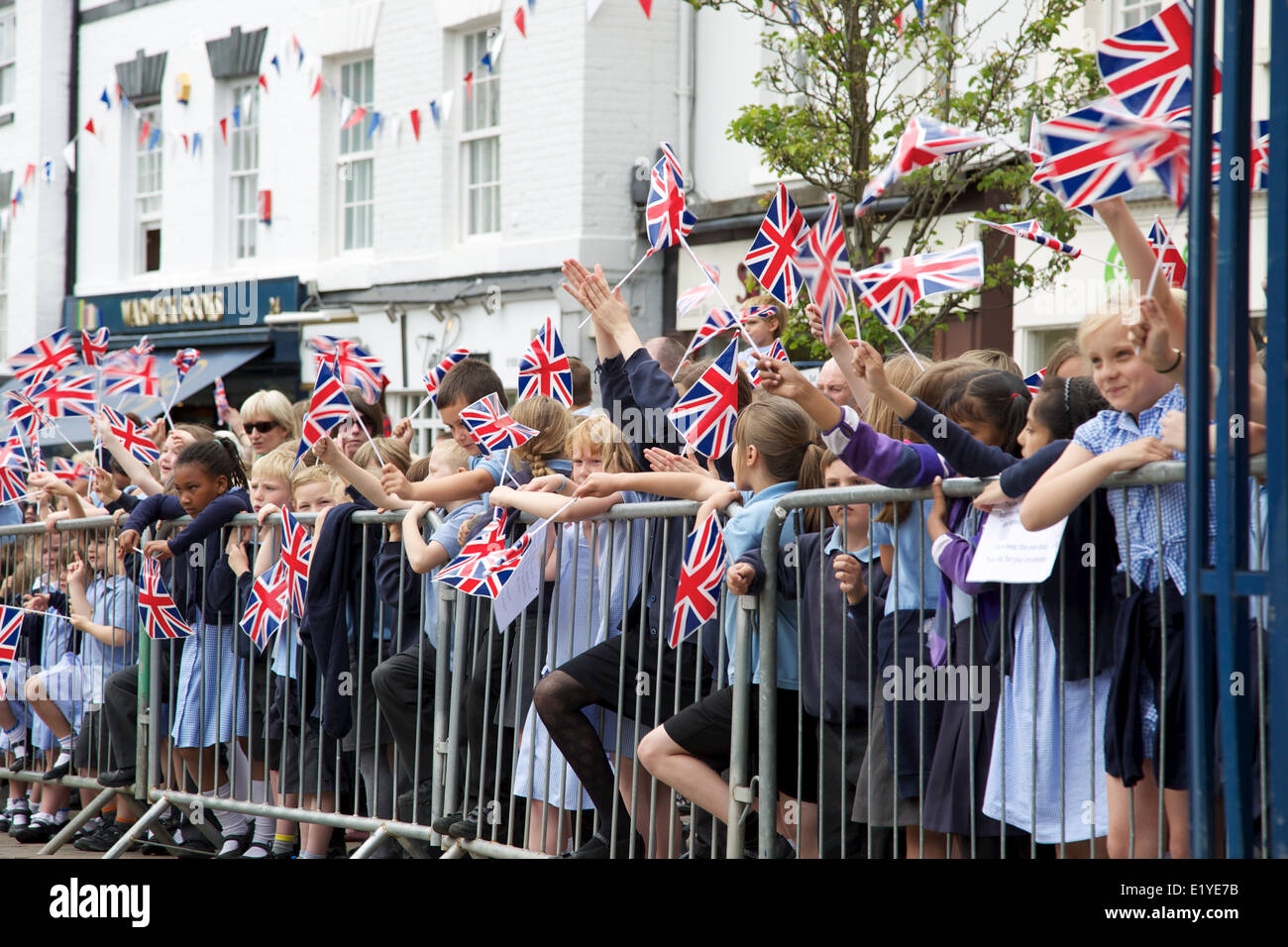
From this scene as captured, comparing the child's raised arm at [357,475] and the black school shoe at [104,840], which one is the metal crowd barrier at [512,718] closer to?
the child's raised arm at [357,475]

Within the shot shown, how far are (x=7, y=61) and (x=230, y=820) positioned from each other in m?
18.2

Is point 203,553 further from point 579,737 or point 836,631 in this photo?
point 836,631

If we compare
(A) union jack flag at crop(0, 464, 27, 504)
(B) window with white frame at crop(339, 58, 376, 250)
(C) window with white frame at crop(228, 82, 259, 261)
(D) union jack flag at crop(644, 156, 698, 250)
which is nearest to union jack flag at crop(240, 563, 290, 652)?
(D) union jack flag at crop(644, 156, 698, 250)

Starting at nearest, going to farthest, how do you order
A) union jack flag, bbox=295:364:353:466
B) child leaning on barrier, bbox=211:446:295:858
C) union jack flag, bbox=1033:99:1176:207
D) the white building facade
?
union jack flag, bbox=1033:99:1176:207, union jack flag, bbox=295:364:353:466, child leaning on barrier, bbox=211:446:295:858, the white building facade

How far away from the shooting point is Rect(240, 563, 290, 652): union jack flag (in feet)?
21.2

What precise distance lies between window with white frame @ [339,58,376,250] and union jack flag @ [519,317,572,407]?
12096 mm

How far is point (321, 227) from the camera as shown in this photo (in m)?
18.1

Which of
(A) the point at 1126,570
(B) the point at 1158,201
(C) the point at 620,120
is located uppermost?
(C) the point at 620,120

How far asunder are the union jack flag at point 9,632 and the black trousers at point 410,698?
3079mm

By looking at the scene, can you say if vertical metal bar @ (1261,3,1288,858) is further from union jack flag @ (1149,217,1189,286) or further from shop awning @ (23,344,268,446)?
shop awning @ (23,344,268,446)

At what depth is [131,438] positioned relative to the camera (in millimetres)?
8242
